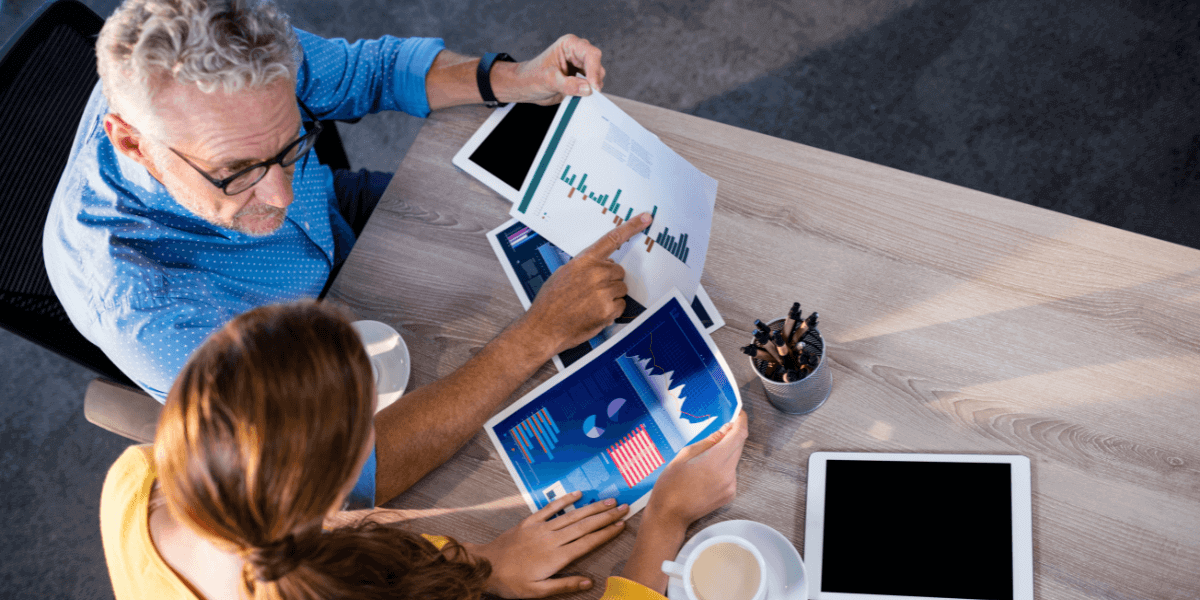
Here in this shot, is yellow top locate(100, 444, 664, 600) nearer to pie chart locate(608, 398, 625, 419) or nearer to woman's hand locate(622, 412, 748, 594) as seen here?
woman's hand locate(622, 412, 748, 594)

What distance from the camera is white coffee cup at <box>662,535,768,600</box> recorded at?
770mm

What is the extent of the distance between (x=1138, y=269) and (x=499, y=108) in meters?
0.94

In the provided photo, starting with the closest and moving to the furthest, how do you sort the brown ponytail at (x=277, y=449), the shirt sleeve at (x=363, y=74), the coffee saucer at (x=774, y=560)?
the brown ponytail at (x=277, y=449) → the coffee saucer at (x=774, y=560) → the shirt sleeve at (x=363, y=74)

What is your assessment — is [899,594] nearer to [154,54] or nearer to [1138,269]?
[1138,269]

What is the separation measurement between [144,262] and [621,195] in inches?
26.6

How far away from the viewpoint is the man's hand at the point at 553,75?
46.2 inches

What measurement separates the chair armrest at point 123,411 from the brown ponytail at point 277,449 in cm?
44

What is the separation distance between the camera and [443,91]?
1276 millimetres

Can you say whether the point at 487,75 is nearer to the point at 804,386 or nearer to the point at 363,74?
the point at 363,74

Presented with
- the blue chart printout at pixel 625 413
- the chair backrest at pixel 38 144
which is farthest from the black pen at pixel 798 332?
the chair backrest at pixel 38 144

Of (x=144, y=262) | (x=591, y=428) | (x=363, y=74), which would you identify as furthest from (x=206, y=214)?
(x=591, y=428)

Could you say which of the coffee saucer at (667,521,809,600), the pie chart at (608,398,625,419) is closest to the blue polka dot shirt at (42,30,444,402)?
the pie chart at (608,398,625,419)

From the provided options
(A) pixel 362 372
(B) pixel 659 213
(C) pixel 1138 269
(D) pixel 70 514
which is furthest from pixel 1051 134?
(D) pixel 70 514

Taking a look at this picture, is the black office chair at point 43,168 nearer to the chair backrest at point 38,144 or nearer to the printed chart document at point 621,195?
the chair backrest at point 38,144
